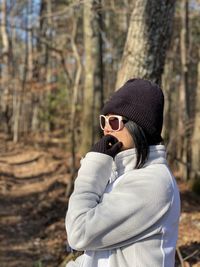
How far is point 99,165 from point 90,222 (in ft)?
0.89

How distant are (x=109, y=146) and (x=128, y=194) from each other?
27cm

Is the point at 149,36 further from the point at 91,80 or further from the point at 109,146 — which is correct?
the point at 91,80

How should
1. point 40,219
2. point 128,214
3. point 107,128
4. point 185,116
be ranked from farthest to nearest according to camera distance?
point 185,116 → point 40,219 → point 107,128 → point 128,214

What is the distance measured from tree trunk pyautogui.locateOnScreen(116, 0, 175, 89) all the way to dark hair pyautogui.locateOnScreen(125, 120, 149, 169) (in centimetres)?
325

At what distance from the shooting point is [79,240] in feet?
6.87

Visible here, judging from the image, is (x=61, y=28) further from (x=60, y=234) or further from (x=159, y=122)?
(x=159, y=122)

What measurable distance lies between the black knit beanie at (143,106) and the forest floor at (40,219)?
3.54m

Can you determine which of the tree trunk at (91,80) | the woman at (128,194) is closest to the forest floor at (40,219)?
the tree trunk at (91,80)

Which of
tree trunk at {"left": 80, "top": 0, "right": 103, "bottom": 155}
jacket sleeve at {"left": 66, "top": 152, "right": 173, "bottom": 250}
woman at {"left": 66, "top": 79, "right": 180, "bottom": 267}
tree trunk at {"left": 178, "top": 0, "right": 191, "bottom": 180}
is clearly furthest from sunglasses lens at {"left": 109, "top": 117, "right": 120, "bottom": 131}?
tree trunk at {"left": 80, "top": 0, "right": 103, "bottom": 155}

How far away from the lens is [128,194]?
2.05m

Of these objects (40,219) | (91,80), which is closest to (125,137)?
(40,219)

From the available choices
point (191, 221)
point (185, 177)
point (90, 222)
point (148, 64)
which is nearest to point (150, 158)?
point (90, 222)

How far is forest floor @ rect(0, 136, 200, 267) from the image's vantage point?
6961mm

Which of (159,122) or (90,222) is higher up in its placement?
(159,122)
